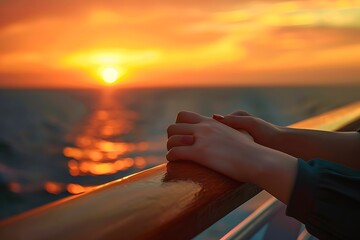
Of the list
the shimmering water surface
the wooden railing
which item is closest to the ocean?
the shimmering water surface

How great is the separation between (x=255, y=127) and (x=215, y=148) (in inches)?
4.8

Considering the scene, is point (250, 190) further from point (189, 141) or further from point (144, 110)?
point (144, 110)

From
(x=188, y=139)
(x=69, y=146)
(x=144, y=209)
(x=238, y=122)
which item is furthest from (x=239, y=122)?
(x=69, y=146)

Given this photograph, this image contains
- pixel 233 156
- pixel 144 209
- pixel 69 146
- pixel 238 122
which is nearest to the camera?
pixel 144 209

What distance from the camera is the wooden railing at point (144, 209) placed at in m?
0.25

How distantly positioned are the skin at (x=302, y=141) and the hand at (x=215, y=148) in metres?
0.07

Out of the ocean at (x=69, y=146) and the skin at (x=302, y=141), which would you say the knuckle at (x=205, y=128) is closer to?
the skin at (x=302, y=141)

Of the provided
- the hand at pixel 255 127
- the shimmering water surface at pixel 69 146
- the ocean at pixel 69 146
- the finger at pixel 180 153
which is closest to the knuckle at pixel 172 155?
the finger at pixel 180 153

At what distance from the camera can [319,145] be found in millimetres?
540

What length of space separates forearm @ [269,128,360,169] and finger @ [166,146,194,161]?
0.15 meters

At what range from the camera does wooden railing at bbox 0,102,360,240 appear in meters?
0.25

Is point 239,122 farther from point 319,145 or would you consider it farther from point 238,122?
point 319,145

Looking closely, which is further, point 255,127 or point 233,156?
point 255,127

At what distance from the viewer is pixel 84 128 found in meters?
13.0
